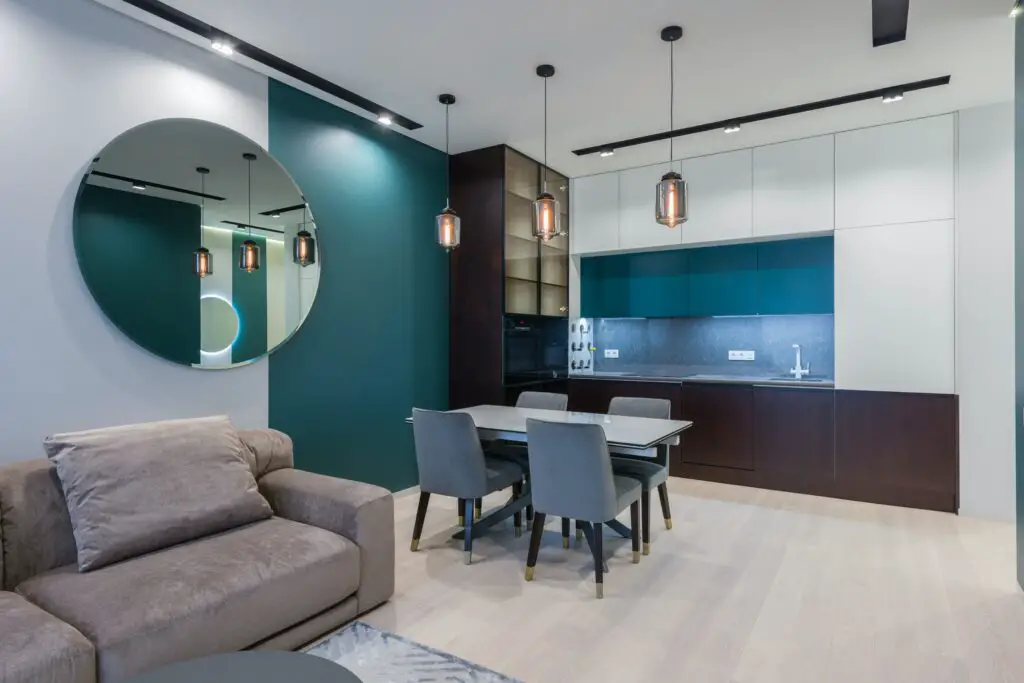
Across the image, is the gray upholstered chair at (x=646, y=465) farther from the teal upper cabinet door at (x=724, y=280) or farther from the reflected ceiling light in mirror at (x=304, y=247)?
the reflected ceiling light in mirror at (x=304, y=247)

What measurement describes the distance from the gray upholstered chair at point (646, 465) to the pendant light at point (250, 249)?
8.32 feet

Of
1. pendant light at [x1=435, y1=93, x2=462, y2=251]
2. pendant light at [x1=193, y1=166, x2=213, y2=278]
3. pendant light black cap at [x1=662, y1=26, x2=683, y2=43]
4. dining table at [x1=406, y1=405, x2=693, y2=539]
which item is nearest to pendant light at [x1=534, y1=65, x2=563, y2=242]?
pendant light at [x1=435, y1=93, x2=462, y2=251]

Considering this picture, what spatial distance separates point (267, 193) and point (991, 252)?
4986 mm

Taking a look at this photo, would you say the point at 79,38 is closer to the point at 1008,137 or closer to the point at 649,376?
the point at 649,376

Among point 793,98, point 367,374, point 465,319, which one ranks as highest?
point 793,98

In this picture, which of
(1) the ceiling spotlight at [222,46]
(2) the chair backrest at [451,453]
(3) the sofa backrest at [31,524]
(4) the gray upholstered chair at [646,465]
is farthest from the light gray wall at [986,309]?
(3) the sofa backrest at [31,524]

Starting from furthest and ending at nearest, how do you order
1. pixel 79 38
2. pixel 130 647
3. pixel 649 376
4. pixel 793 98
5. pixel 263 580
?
pixel 649 376 < pixel 793 98 < pixel 79 38 < pixel 263 580 < pixel 130 647

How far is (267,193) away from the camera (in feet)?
11.6

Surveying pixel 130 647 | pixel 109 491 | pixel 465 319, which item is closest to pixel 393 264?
pixel 465 319

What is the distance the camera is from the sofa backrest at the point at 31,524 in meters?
2.11

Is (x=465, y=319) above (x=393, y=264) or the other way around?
the other way around

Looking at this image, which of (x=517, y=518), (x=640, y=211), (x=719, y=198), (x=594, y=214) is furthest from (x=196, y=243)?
(x=719, y=198)

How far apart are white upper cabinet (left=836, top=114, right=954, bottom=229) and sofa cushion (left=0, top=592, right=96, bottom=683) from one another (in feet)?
17.1

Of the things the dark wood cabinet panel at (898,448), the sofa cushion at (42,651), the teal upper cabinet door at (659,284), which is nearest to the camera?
the sofa cushion at (42,651)
